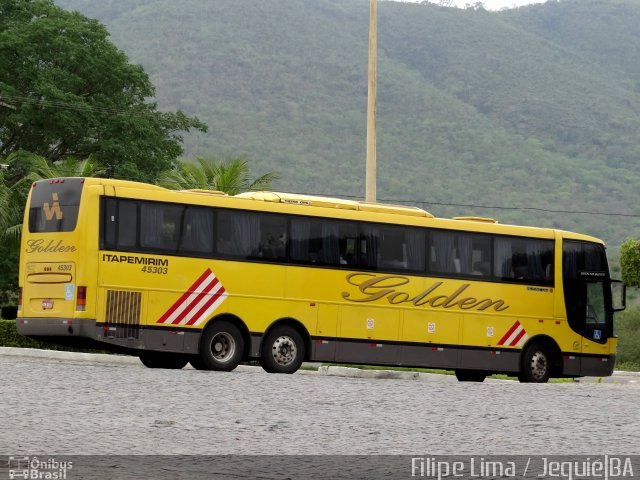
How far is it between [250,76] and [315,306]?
151974 millimetres

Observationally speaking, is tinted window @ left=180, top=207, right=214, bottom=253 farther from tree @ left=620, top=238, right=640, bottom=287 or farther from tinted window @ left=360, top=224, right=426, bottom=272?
tree @ left=620, top=238, right=640, bottom=287

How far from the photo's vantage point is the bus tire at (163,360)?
1019 inches

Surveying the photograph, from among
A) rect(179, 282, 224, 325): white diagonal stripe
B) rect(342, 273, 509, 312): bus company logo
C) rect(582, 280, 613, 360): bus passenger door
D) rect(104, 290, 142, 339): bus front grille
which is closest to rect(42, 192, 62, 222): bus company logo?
rect(104, 290, 142, 339): bus front grille

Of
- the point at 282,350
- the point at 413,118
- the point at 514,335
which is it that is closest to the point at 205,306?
the point at 282,350

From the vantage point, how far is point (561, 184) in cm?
14475

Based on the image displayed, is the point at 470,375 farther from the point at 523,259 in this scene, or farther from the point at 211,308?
the point at 211,308

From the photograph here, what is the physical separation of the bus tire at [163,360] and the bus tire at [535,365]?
7.29 m

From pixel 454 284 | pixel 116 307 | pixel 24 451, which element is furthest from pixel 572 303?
pixel 24 451

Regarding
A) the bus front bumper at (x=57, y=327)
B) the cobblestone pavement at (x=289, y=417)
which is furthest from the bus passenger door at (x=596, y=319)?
the bus front bumper at (x=57, y=327)

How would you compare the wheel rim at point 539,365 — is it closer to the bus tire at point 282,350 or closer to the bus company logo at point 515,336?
the bus company logo at point 515,336

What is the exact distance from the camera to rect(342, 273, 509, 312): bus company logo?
1030 inches

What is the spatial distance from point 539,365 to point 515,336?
0.87 m

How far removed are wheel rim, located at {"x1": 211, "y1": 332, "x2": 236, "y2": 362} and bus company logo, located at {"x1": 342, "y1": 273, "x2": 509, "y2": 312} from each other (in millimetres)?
2652

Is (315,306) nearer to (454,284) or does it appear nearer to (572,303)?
(454,284)
